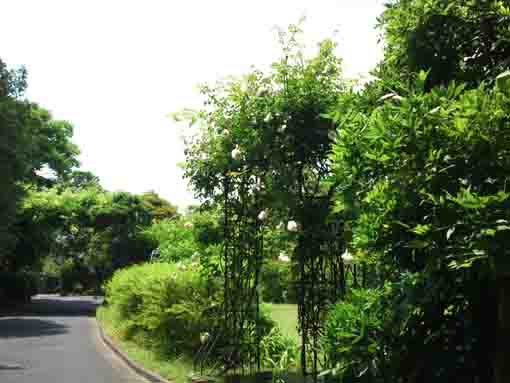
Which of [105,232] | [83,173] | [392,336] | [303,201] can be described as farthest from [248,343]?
[83,173]

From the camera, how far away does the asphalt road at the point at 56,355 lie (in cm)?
1169

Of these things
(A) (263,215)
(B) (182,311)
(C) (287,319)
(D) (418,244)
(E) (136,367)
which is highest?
(A) (263,215)

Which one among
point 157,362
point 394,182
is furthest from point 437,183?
point 157,362

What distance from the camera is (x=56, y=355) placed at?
48.8 feet

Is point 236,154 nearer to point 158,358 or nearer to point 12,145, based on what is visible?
point 158,358

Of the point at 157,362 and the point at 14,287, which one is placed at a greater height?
the point at 14,287

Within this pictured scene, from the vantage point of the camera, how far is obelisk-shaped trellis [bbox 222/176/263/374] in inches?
382

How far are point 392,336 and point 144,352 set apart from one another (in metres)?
9.99

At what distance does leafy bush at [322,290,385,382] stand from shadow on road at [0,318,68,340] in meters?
16.2

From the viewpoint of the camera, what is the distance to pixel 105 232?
3459cm

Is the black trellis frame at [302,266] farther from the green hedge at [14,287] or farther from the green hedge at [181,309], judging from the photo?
the green hedge at [14,287]

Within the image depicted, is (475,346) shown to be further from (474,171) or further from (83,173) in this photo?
(83,173)

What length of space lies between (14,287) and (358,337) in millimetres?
33925

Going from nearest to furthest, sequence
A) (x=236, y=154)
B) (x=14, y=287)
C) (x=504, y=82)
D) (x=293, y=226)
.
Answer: (x=504, y=82)
(x=293, y=226)
(x=236, y=154)
(x=14, y=287)
